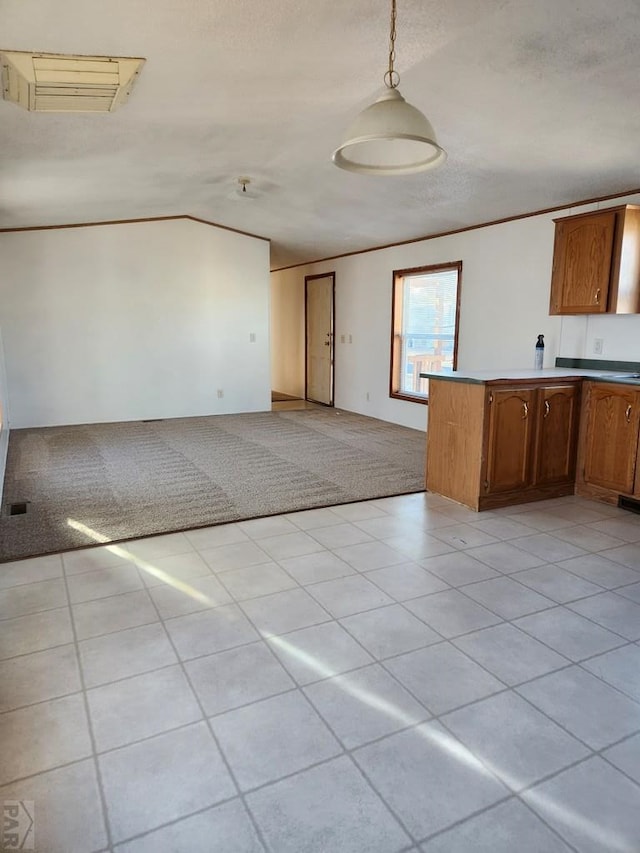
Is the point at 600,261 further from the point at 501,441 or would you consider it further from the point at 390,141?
the point at 390,141

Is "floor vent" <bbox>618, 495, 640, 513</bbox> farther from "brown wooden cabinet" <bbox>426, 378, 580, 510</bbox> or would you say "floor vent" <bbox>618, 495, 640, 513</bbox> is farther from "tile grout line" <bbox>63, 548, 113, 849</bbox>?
"tile grout line" <bbox>63, 548, 113, 849</bbox>

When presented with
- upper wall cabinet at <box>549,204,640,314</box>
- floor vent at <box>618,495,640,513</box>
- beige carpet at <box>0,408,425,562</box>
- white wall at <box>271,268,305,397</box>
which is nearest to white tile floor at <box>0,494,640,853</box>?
beige carpet at <box>0,408,425,562</box>

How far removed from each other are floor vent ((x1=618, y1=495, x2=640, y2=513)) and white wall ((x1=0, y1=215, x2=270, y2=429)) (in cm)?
504

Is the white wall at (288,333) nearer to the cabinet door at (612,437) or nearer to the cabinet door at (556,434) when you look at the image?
the cabinet door at (556,434)

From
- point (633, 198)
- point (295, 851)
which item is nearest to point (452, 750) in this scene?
point (295, 851)

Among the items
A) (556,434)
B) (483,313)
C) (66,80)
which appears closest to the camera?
(66,80)

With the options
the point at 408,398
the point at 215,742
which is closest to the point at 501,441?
the point at 215,742

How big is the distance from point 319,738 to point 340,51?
9.34ft

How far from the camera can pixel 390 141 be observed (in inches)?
83.4

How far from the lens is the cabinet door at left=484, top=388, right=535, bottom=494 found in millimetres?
3777

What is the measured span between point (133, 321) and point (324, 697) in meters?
6.03

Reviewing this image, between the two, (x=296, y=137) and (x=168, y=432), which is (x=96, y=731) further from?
(x=168, y=432)

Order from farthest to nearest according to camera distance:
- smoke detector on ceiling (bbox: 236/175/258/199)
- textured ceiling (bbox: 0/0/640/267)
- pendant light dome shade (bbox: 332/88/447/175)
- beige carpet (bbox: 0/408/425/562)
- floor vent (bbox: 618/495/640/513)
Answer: smoke detector on ceiling (bbox: 236/175/258/199) → floor vent (bbox: 618/495/640/513) → beige carpet (bbox: 0/408/425/562) → textured ceiling (bbox: 0/0/640/267) → pendant light dome shade (bbox: 332/88/447/175)

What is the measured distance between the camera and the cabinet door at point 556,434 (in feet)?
13.2
